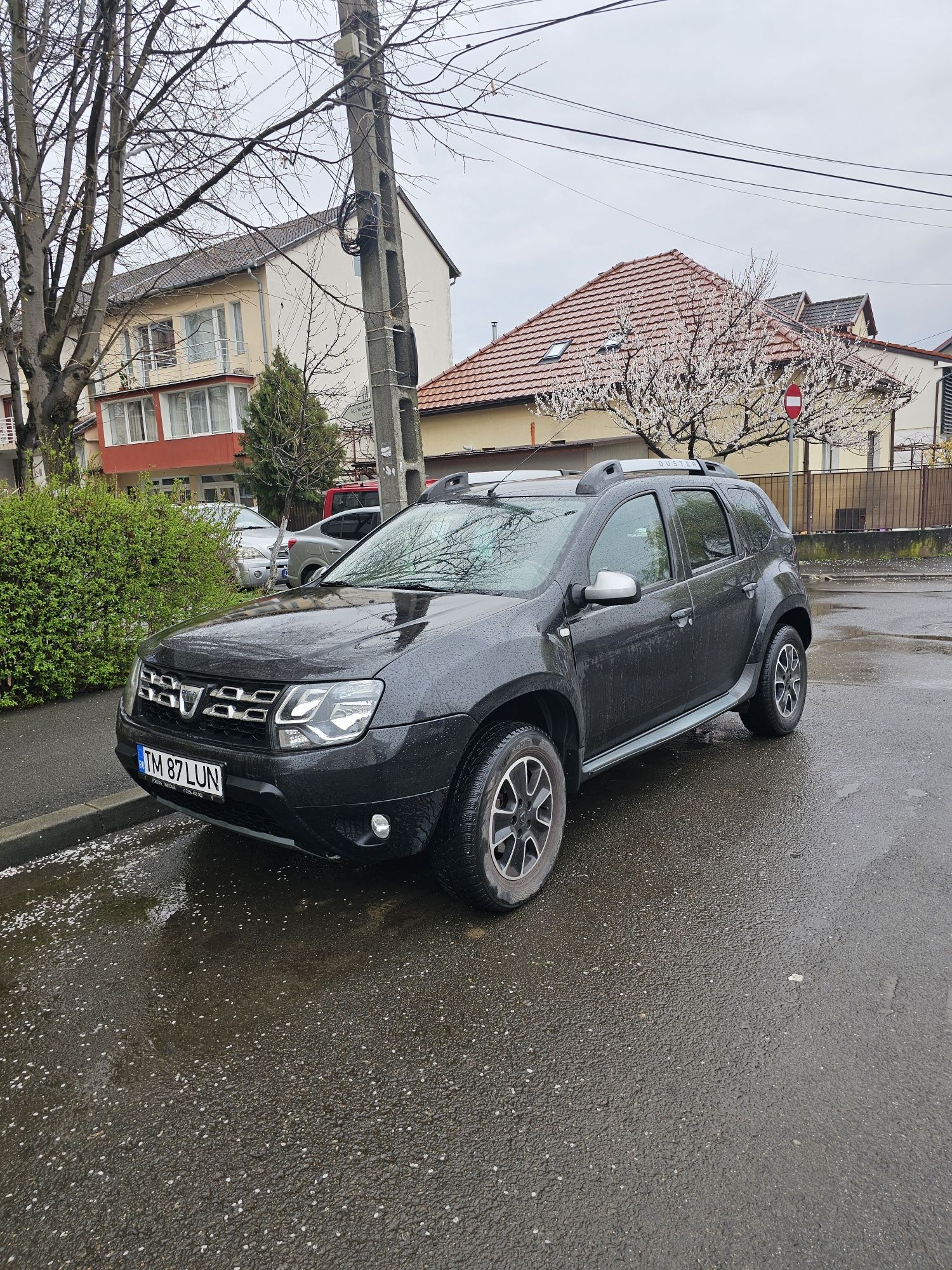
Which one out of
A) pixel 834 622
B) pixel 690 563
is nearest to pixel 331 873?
pixel 690 563

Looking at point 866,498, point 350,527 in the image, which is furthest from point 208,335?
point 866,498

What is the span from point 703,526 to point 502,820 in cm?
244

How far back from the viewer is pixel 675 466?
5.08 meters

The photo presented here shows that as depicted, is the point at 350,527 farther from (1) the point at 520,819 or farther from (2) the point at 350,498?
(1) the point at 520,819

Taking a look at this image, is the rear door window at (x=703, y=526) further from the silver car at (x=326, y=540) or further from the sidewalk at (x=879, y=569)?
the sidewalk at (x=879, y=569)

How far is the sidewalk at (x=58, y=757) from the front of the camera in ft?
15.5

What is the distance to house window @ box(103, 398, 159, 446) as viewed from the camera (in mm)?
36625

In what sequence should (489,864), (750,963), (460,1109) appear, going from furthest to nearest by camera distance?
(489,864), (750,963), (460,1109)

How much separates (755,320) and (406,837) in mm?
17799

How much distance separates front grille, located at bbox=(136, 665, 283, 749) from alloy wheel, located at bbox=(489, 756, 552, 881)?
94 cm

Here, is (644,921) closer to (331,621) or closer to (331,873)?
(331,873)

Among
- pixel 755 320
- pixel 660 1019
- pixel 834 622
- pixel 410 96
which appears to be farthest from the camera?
pixel 755 320

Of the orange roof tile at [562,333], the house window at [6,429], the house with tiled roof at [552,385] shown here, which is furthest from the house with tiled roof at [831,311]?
the house window at [6,429]

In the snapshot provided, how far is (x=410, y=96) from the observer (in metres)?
7.15
